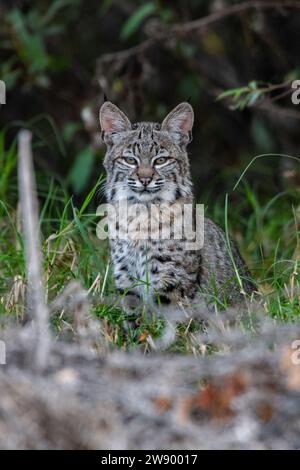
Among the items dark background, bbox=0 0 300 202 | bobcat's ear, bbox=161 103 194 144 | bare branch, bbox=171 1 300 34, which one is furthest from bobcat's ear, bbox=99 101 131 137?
bare branch, bbox=171 1 300 34

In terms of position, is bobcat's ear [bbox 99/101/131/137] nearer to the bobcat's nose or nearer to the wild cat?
the wild cat

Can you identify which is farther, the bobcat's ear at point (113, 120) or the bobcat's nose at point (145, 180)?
the bobcat's ear at point (113, 120)

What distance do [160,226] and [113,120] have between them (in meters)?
0.77

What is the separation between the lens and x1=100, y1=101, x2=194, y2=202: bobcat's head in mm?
5777

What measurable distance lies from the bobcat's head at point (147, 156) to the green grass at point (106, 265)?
20 cm

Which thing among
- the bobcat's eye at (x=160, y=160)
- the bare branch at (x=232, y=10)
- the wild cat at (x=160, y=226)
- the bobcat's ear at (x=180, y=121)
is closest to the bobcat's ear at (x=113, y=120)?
the wild cat at (x=160, y=226)

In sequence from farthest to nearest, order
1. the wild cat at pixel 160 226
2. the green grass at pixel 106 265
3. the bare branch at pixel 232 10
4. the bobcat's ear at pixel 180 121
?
the bare branch at pixel 232 10 → the bobcat's ear at pixel 180 121 → the wild cat at pixel 160 226 → the green grass at pixel 106 265

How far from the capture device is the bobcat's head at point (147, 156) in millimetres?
5777

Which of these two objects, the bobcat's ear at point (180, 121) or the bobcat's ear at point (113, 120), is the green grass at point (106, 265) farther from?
the bobcat's ear at point (180, 121)

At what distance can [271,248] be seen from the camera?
23.7 ft

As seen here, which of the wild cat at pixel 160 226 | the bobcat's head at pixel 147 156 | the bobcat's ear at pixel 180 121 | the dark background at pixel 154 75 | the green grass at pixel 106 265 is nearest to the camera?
the green grass at pixel 106 265

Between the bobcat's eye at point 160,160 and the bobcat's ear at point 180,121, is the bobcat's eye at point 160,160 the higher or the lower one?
the lower one
